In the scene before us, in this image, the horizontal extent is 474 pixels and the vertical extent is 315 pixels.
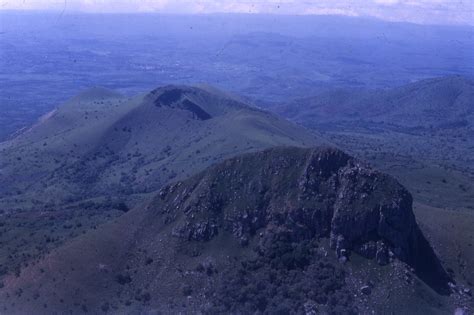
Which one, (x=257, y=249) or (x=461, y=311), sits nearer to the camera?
(x=461, y=311)

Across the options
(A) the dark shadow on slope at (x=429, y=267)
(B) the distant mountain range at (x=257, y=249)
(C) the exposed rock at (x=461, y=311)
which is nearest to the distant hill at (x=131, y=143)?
(B) the distant mountain range at (x=257, y=249)

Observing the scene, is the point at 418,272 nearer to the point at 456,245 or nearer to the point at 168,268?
the point at 456,245

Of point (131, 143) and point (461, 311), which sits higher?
A: point (461, 311)

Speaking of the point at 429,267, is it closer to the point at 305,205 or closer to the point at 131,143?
the point at 305,205

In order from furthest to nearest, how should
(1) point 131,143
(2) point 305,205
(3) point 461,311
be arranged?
(1) point 131,143 → (2) point 305,205 → (3) point 461,311

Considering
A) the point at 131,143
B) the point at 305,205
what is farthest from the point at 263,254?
the point at 131,143

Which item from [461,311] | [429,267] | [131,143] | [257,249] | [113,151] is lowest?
[113,151]
